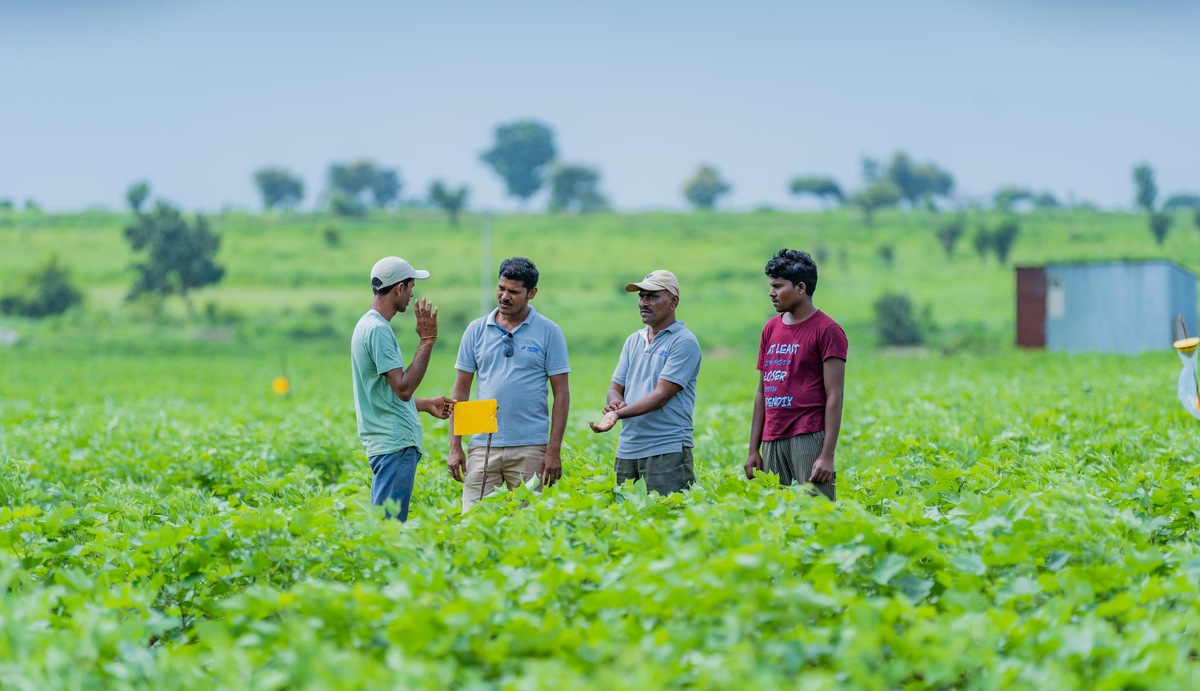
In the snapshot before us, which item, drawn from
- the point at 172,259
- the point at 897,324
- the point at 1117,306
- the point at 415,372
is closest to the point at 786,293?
the point at 415,372

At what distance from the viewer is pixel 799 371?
6441 millimetres

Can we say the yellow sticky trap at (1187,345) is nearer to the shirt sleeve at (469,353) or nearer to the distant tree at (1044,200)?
the shirt sleeve at (469,353)

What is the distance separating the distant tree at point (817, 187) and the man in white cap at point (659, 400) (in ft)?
341

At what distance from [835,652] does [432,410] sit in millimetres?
3144

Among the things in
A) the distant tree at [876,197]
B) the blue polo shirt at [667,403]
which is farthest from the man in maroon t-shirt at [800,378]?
the distant tree at [876,197]

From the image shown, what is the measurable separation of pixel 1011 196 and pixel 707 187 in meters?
25.4

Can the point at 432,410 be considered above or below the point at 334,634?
above

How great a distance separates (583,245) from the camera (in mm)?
70188

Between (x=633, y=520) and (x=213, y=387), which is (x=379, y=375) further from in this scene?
(x=213, y=387)

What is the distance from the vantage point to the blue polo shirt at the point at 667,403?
6668 mm

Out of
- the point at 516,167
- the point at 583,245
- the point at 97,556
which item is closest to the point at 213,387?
the point at 97,556

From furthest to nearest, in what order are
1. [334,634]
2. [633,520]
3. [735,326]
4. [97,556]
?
[735,326]
[97,556]
[633,520]
[334,634]

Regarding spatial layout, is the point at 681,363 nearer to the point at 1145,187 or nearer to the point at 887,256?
the point at 887,256

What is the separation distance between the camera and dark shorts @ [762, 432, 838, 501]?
6.48 metres
